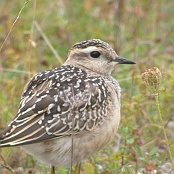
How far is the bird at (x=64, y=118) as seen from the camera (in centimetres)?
567

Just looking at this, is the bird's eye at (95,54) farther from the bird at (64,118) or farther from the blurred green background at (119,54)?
the blurred green background at (119,54)

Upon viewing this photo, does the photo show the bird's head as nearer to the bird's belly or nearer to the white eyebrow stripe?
the white eyebrow stripe

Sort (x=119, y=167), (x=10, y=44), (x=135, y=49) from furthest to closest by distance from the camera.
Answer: (x=10, y=44) → (x=135, y=49) → (x=119, y=167)

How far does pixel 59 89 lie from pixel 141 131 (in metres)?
1.52

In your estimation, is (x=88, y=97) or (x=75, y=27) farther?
(x=75, y=27)

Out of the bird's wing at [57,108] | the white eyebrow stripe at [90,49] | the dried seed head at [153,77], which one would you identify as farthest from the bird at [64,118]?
the dried seed head at [153,77]

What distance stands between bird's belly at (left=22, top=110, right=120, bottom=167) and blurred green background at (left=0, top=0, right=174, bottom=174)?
0.53 feet

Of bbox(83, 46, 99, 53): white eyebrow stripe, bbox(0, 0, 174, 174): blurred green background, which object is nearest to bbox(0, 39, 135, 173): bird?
bbox(0, 0, 174, 174): blurred green background

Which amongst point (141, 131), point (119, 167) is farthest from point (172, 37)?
point (119, 167)

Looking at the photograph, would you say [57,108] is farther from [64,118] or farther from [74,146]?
[74,146]

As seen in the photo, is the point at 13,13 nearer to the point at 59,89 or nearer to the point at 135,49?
the point at 135,49

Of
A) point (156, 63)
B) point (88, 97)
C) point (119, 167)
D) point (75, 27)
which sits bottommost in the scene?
point (119, 167)

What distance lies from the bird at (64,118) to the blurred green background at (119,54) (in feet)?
0.82

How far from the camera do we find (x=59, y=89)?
594cm
